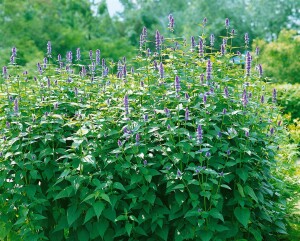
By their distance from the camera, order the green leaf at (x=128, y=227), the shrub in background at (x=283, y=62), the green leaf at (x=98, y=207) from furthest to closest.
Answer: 1. the shrub in background at (x=283, y=62)
2. the green leaf at (x=128, y=227)
3. the green leaf at (x=98, y=207)

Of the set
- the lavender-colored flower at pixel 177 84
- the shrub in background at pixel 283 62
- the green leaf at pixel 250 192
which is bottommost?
the green leaf at pixel 250 192

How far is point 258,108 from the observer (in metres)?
4.29

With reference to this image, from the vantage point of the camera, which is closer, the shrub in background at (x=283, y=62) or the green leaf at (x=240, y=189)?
the green leaf at (x=240, y=189)

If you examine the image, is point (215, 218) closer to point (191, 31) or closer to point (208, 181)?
point (208, 181)

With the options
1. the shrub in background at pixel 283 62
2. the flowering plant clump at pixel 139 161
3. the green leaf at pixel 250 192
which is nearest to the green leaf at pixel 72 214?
the flowering plant clump at pixel 139 161

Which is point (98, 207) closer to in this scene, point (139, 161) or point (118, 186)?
point (118, 186)

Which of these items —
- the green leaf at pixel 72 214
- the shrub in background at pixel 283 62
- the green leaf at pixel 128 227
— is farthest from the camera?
the shrub in background at pixel 283 62

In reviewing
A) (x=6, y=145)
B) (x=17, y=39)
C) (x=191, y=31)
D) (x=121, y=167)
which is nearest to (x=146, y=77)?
(x=121, y=167)

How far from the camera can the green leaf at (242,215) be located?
3.72 m

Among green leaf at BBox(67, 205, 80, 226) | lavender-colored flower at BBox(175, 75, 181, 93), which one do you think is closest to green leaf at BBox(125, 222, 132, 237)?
green leaf at BBox(67, 205, 80, 226)

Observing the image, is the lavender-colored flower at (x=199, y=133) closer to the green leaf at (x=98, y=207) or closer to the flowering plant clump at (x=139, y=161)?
the flowering plant clump at (x=139, y=161)

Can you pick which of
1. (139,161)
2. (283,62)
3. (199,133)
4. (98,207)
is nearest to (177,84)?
(199,133)

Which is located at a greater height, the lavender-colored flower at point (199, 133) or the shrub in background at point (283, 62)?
the shrub in background at point (283, 62)

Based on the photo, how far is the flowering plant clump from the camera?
364 centimetres
